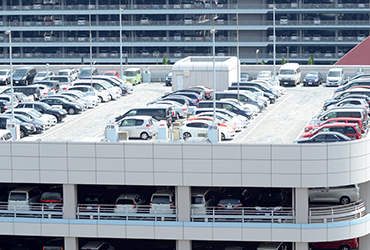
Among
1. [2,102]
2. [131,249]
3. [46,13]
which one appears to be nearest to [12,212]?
[131,249]

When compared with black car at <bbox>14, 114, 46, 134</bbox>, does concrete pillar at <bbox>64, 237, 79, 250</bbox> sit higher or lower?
lower

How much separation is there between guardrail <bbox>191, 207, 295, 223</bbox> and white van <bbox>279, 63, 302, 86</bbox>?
44949 millimetres

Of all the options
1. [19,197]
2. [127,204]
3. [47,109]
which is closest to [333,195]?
[127,204]

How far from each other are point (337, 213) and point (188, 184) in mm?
8981

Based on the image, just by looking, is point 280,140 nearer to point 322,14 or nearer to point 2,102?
point 2,102

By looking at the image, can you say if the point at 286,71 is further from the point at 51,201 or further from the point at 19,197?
the point at 19,197

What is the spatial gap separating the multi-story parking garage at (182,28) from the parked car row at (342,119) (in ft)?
209

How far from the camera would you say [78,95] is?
278 feet

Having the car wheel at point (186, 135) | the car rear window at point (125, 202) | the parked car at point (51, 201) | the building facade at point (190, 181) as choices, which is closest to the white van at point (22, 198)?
the building facade at point (190, 181)

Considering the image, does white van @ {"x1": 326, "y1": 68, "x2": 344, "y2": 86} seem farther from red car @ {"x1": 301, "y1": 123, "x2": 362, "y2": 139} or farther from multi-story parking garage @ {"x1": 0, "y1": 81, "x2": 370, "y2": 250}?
multi-story parking garage @ {"x1": 0, "y1": 81, "x2": 370, "y2": 250}

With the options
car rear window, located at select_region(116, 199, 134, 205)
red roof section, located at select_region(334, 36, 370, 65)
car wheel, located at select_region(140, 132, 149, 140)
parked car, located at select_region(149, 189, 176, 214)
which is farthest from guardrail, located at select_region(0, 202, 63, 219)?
red roof section, located at select_region(334, 36, 370, 65)

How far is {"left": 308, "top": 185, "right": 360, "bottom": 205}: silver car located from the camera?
5744 cm

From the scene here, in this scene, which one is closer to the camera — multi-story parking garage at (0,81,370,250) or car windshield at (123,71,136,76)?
multi-story parking garage at (0,81,370,250)

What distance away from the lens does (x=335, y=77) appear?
99.7 meters
